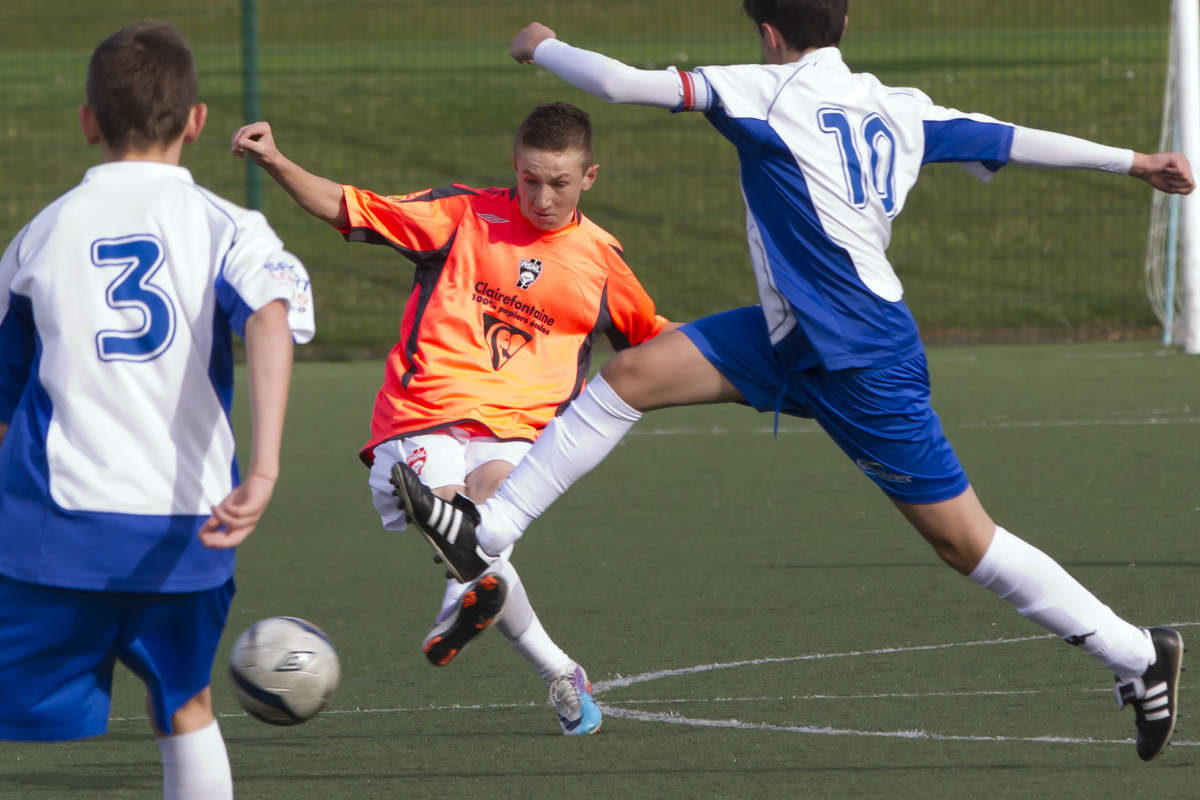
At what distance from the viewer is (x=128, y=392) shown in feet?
10.2

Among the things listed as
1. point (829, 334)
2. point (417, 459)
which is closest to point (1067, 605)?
point (829, 334)

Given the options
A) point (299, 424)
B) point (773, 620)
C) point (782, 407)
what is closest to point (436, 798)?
point (782, 407)

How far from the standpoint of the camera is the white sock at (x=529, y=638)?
4883 millimetres

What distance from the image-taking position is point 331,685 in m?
3.80

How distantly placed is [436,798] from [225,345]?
1.41m

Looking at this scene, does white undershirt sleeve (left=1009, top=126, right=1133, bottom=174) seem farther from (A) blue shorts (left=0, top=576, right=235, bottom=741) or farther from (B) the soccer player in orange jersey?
(A) blue shorts (left=0, top=576, right=235, bottom=741)

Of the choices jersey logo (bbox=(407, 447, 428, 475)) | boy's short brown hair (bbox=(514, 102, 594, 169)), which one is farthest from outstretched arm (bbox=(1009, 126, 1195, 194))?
jersey logo (bbox=(407, 447, 428, 475))

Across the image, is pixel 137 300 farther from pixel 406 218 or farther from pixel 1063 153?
pixel 1063 153

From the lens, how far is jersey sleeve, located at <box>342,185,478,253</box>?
5.17 meters

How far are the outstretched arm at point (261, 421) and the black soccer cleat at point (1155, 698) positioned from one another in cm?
216

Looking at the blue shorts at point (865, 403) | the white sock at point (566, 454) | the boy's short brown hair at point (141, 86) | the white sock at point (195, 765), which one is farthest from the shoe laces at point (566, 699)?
the boy's short brown hair at point (141, 86)

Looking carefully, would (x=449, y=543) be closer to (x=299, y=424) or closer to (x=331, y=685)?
(x=331, y=685)

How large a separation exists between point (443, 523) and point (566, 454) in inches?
14.4

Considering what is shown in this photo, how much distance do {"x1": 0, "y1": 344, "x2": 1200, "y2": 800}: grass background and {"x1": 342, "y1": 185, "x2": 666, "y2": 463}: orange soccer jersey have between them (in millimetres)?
849
